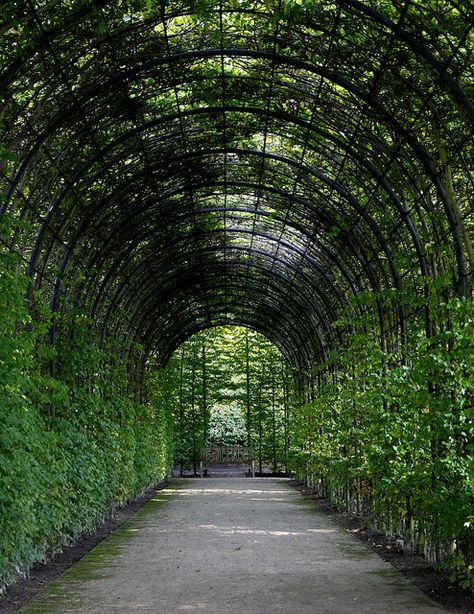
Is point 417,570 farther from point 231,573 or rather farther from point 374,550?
point 231,573

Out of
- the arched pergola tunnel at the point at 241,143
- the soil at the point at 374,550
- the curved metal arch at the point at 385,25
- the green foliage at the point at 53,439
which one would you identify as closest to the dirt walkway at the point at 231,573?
the soil at the point at 374,550

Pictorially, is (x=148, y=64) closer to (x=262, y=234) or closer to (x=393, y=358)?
(x=393, y=358)

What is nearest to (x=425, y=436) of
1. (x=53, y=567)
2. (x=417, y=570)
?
(x=417, y=570)

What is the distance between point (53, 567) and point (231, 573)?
2265 millimetres

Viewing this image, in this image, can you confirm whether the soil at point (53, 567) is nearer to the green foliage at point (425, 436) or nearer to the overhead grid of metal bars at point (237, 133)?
the overhead grid of metal bars at point (237, 133)

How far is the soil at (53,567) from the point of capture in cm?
749

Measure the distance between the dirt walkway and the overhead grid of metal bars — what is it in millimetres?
3418

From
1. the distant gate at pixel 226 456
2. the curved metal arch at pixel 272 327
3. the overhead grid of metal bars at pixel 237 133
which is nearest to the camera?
the overhead grid of metal bars at pixel 237 133

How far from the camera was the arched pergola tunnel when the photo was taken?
27.5 feet

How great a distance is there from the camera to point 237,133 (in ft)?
42.1

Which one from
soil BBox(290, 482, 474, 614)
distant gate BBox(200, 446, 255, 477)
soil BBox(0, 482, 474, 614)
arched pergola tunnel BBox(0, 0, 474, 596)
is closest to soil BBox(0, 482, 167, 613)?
soil BBox(0, 482, 474, 614)

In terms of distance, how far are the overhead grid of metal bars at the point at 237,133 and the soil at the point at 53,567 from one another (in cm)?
354

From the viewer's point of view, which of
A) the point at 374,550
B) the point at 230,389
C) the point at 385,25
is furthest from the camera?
the point at 230,389

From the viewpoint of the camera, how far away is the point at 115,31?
8953 mm
